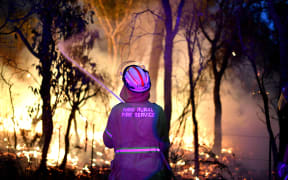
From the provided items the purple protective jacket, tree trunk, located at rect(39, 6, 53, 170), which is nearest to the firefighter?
the purple protective jacket

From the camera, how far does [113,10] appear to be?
1519 centimetres

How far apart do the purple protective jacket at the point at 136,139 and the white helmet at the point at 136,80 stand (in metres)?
0.16

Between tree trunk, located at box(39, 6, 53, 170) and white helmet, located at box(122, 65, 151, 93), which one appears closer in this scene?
white helmet, located at box(122, 65, 151, 93)

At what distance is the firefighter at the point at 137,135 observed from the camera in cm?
281

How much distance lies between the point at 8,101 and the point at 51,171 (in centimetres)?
235

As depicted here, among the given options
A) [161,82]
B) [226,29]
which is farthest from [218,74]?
[161,82]

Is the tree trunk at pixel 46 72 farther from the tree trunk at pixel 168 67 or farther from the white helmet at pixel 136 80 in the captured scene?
the white helmet at pixel 136 80

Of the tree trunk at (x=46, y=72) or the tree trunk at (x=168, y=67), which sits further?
the tree trunk at (x=168, y=67)

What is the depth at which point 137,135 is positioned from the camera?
2.81 m

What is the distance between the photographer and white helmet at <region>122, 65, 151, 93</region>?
2936mm

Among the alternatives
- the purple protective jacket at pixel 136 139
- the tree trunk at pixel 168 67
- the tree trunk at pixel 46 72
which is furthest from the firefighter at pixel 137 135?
the tree trunk at pixel 46 72

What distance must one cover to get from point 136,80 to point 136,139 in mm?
642

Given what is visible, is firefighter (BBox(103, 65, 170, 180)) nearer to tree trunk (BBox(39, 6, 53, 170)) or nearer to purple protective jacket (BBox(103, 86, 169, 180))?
purple protective jacket (BBox(103, 86, 169, 180))

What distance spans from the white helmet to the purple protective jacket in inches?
6.1
